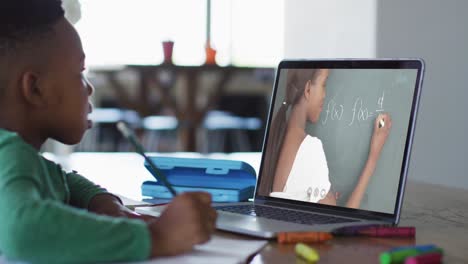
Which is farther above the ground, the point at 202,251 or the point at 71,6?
the point at 71,6

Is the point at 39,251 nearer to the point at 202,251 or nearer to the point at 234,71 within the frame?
the point at 202,251

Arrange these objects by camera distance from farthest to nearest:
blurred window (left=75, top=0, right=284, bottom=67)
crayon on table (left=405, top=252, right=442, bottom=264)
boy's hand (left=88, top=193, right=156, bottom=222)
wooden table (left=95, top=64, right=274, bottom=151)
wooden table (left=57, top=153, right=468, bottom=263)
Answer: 1. blurred window (left=75, top=0, right=284, bottom=67)
2. wooden table (left=95, top=64, right=274, bottom=151)
3. boy's hand (left=88, top=193, right=156, bottom=222)
4. wooden table (left=57, top=153, right=468, bottom=263)
5. crayon on table (left=405, top=252, right=442, bottom=264)

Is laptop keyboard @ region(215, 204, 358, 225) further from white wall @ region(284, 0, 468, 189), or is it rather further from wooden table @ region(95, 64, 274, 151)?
wooden table @ region(95, 64, 274, 151)

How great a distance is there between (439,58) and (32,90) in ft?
3.84

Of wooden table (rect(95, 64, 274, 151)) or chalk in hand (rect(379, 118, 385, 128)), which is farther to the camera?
wooden table (rect(95, 64, 274, 151))

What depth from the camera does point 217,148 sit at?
6574mm

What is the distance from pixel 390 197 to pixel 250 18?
700cm

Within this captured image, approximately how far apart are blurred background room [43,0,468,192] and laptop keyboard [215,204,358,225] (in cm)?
38

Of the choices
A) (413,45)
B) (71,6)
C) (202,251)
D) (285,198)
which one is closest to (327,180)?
(285,198)

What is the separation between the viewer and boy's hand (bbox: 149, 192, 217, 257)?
742 mm

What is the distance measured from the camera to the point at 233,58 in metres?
8.00

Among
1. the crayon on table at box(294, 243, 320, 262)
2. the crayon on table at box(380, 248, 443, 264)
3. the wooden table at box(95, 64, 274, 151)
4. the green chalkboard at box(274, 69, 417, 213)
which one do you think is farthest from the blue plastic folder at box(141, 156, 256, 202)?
the wooden table at box(95, 64, 274, 151)

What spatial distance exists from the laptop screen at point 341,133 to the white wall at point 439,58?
689mm

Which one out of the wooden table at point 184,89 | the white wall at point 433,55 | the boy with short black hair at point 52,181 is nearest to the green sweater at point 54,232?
the boy with short black hair at point 52,181
